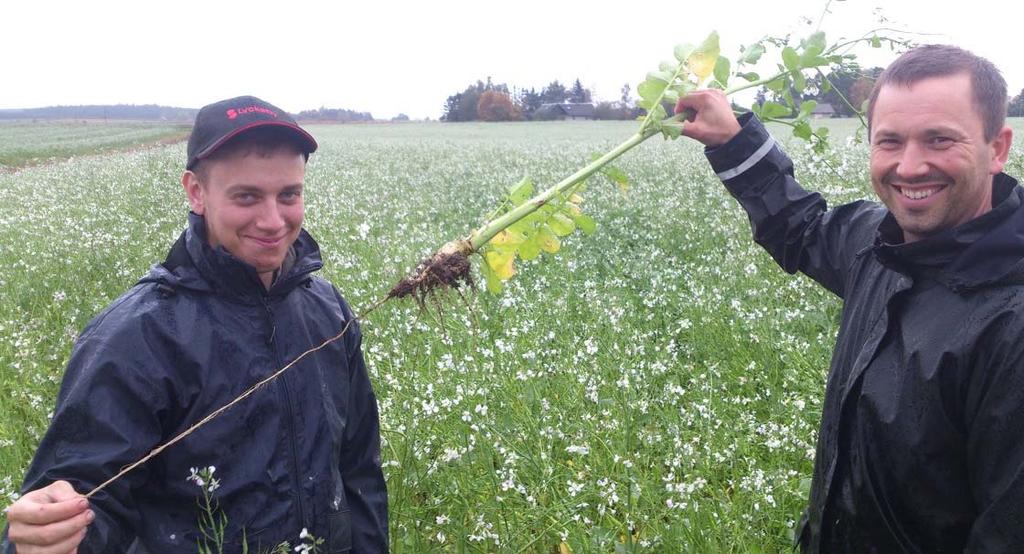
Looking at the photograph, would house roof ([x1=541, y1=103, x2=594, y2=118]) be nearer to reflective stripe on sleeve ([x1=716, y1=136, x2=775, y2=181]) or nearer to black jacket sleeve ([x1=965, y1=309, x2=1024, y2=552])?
reflective stripe on sleeve ([x1=716, y1=136, x2=775, y2=181])

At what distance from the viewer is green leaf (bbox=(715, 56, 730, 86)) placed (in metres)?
2.40

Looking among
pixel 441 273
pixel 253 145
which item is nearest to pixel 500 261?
pixel 441 273

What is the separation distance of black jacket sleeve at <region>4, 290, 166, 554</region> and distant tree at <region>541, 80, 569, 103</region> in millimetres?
77824

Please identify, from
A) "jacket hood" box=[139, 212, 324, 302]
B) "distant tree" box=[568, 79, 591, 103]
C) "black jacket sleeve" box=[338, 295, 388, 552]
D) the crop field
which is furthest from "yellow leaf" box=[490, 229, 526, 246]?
"distant tree" box=[568, 79, 591, 103]

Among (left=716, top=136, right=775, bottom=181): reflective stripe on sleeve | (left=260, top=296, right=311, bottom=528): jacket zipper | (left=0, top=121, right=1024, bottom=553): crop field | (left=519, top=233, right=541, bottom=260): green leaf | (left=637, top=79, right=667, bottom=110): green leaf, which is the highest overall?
(left=637, top=79, right=667, bottom=110): green leaf

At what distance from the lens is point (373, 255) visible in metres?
7.87

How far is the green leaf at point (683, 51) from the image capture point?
2.35 meters

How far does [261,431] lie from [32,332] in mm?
4539

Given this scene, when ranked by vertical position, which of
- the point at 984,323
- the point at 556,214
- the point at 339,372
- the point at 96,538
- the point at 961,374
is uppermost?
the point at 556,214

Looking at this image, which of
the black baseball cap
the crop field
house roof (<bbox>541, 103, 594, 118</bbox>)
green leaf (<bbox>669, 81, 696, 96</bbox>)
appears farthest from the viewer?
house roof (<bbox>541, 103, 594, 118</bbox>)

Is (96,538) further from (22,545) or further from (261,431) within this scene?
(261,431)

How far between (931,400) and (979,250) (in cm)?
37

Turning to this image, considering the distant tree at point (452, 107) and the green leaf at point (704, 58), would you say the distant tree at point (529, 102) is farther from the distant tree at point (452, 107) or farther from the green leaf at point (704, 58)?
the green leaf at point (704, 58)

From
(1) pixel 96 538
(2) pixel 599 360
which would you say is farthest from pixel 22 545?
(2) pixel 599 360
